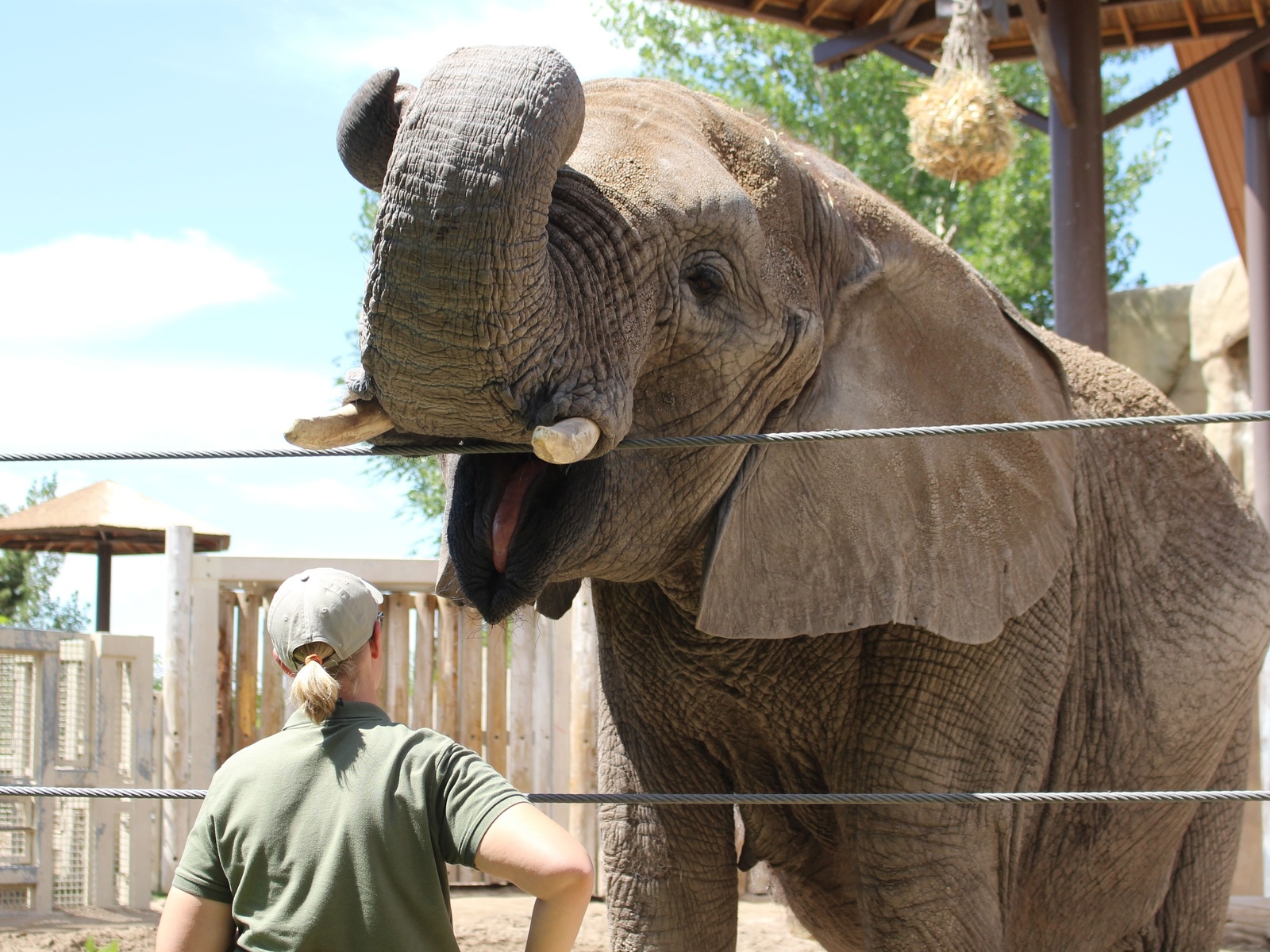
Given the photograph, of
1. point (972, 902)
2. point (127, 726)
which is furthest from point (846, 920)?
point (127, 726)

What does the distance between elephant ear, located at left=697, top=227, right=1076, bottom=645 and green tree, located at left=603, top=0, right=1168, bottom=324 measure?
16.9m

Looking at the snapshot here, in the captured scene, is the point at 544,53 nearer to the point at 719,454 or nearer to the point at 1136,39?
the point at 719,454

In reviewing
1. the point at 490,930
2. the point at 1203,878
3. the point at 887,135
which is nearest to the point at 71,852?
the point at 490,930

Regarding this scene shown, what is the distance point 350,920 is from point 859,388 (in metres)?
1.38

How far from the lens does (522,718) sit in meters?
8.12

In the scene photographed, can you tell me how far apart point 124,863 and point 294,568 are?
68.8 inches

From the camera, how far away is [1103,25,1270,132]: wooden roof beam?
22.1 ft

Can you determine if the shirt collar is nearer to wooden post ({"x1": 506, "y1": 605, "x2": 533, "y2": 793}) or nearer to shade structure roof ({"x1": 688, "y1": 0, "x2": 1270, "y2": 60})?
shade structure roof ({"x1": 688, "y1": 0, "x2": 1270, "y2": 60})

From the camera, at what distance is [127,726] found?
7629 mm

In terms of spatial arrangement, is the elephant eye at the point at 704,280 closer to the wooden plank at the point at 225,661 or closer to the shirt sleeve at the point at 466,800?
the shirt sleeve at the point at 466,800

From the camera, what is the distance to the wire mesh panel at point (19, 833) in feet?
21.3

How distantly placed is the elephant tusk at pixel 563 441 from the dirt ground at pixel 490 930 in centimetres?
396

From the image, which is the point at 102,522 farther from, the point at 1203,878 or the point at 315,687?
the point at 315,687

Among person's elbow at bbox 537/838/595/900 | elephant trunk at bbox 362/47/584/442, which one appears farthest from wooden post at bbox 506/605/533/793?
person's elbow at bbox 537/838/595/900
